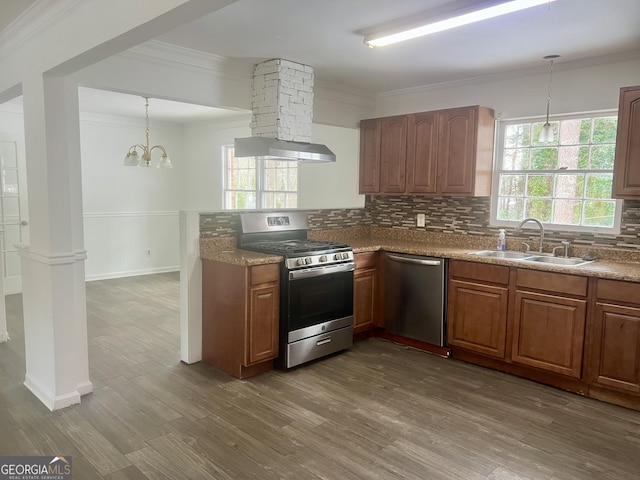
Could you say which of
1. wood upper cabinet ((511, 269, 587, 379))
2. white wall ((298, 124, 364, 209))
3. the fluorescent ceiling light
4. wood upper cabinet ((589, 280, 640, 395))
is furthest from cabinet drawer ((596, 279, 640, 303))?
white wall ((298, 124, 364, 209))

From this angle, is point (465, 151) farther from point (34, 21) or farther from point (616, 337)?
point (34, 21)

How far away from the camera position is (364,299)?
438cm

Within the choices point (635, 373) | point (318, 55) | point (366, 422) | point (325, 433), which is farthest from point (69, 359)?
point (635, 373)

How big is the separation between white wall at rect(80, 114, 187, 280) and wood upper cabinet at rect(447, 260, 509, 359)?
5.29 meters

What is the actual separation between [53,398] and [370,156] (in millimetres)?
3488

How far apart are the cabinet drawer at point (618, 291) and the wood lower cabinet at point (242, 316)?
2264 millimetres

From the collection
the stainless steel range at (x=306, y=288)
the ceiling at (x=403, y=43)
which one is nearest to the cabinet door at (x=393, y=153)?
the ceiling at (x=403, y=43)

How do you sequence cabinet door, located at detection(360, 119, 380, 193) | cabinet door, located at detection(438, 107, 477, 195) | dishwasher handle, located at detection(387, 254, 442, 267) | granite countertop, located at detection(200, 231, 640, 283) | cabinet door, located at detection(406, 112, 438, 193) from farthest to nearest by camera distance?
cabinet door, located at detection(360, 119, 380, 193)
cabinet door, located at detection(406, 112, 438, 193)
cabinet door, located at detection(438, 107, 477, 195)
dishwasher handle, located at detection(387, 254, 442, 267)
granite countertop, located at detection(200, 231, 640, 283)

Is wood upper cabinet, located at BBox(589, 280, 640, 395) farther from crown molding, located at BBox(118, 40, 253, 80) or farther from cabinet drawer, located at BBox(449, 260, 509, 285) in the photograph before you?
crown molding, located at BBox(118, 40, 253, 80)

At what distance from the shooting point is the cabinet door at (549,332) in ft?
10.7

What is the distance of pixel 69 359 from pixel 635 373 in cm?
369

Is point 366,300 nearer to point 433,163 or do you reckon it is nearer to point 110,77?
point 433,163

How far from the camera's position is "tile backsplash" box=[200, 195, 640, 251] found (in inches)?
142

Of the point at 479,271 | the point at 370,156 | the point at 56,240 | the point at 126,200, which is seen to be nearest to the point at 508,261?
the point at 479,271
